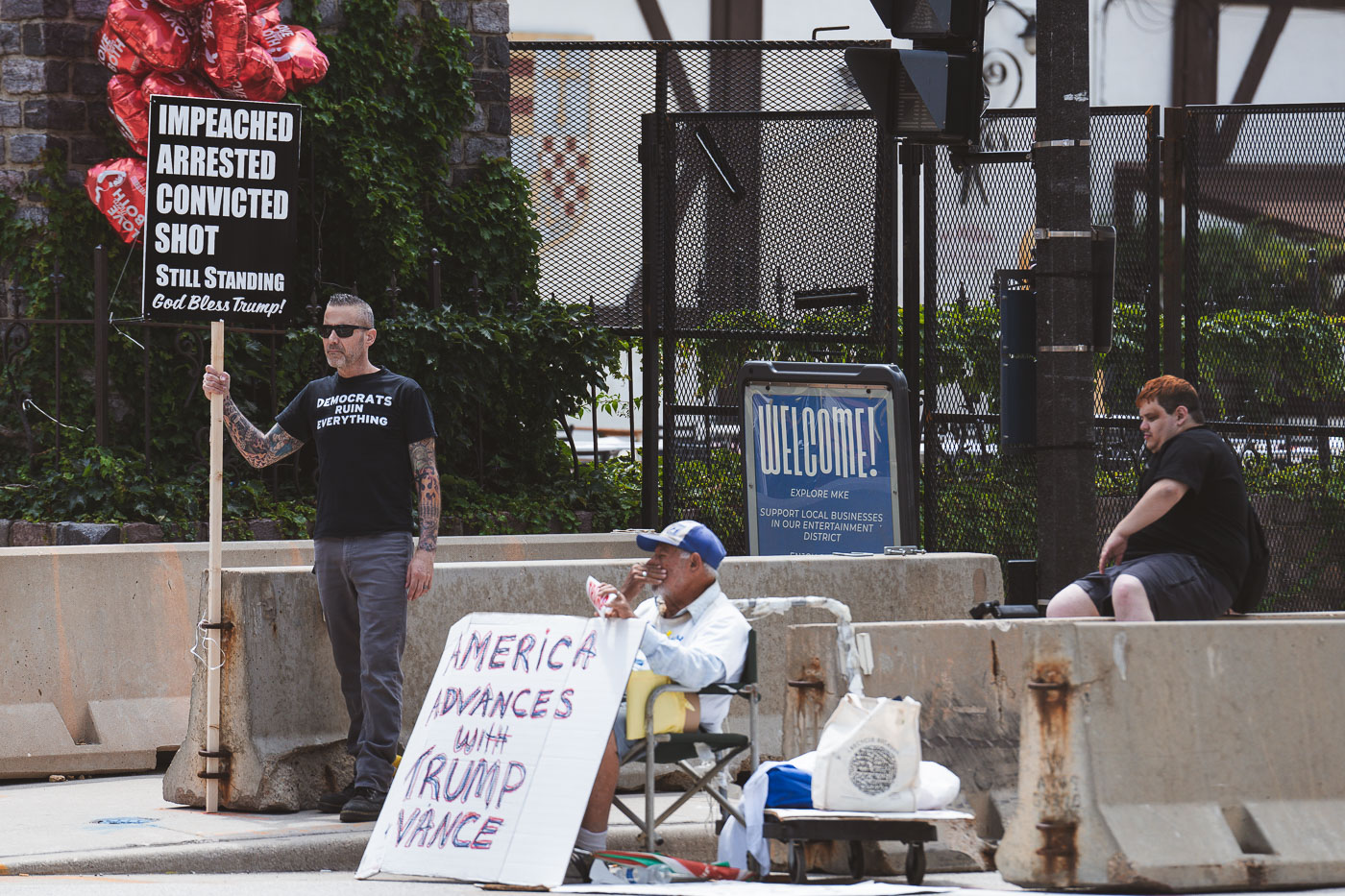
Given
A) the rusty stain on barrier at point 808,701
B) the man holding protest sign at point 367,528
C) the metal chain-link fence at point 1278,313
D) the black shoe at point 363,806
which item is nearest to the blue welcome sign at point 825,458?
the rusty stain on barrier at point 808,701

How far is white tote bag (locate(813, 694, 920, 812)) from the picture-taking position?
589 cm

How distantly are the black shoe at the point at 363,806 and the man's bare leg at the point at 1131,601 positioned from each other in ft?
9.96

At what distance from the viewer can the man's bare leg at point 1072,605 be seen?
24.0 ft

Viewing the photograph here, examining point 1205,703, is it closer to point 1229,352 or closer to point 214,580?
point 214,580

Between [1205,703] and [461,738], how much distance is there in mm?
2600

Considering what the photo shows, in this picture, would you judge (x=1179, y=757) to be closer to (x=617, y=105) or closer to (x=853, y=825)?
(x=853, y=825)

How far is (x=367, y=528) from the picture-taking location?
23.5 ft

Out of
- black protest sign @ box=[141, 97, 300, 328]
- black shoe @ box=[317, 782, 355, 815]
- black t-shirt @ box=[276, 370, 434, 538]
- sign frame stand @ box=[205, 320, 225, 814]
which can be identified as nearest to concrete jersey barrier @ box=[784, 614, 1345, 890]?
black t-shirt @ box=[276, 370, 434, 538]

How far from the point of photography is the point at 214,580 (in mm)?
7430

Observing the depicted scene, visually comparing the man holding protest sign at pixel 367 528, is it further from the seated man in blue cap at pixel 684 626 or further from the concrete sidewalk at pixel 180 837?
the seated man in blue cap at pixel 684 626

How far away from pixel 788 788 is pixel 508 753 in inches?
38.8

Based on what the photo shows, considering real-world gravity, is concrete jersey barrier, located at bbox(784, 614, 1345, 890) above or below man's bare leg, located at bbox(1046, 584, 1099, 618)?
below

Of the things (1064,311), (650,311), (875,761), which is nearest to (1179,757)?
(875,761)

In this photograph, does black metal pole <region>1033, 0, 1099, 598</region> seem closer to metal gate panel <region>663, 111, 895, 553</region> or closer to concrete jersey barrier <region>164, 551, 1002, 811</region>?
concrete jersey barrier <region>164, 551, 1002, 811</region>
